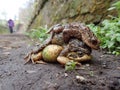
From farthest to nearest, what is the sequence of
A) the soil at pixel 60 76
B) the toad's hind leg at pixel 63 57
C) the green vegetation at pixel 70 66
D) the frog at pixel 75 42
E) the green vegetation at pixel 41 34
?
the green vegetation at pixel 41 34 → the frog at pixel 75 42 → the toad's hind leg at pixel 63 57 → the green vegetation at pixel 70 66 → the soil at pixel 60 76

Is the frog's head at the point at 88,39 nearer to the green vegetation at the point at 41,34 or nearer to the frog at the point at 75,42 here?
the frog at the point at 75,42

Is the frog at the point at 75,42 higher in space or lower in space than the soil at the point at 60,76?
→ higher

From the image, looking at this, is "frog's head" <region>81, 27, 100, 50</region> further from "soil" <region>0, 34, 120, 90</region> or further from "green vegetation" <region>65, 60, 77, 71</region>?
"green vegetation" <region>65, 60, 77, 71</region>

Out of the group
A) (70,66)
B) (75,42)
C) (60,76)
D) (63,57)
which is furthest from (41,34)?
(60,76)

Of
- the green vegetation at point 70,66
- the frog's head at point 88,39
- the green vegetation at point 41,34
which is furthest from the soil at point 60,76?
the green vegetation at point 41,34

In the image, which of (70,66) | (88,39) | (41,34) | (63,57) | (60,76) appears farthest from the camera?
(41,34)

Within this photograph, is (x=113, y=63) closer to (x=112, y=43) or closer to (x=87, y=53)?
(x=87, y=53)

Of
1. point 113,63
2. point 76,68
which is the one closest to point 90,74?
point 76,68

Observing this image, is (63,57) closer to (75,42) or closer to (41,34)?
(75,42)

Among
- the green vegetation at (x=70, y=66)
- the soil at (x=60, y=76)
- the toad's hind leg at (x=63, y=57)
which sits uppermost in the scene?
the toad's hind leg at (x=63, y=57)

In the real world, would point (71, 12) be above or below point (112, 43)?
above

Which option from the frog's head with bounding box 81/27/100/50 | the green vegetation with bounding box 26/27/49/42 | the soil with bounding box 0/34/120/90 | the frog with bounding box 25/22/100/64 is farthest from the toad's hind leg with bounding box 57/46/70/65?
the green vegetation with bounding box 26/27/49/42
